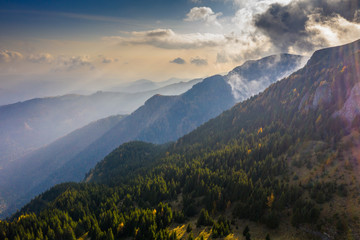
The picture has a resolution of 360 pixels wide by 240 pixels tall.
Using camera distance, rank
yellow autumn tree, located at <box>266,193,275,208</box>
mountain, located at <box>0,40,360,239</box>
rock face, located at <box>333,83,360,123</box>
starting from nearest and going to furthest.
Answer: mountain, located at <box>0,40,360,239</box>, yellow autumn tree, located at <box>266,193,275,208</box>, rock face, located at <box>333,83,360,123</box>

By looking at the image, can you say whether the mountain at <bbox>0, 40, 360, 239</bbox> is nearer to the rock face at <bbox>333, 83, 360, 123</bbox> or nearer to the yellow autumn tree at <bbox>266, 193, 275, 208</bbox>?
the yellow autumn tree at <bbox>266, 193, 275, 208</bbox>

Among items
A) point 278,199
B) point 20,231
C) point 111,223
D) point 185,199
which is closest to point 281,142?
point 278,199

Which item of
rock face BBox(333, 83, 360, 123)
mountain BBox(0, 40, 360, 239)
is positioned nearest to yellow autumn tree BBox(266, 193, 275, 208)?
mountain BBox(0, 40, 360, 239)

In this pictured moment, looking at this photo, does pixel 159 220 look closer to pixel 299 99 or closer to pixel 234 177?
pixel 234 177

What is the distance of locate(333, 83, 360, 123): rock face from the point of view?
103 m

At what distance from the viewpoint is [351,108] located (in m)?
107

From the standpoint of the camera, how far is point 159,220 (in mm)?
62781

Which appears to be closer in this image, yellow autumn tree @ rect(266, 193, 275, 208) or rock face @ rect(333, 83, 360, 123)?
yellow autumn tree @ rect(266, 193, 275, 208)

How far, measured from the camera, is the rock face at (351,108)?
4052 inches

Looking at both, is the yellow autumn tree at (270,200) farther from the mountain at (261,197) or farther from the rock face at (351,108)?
the rock face at (351,108)

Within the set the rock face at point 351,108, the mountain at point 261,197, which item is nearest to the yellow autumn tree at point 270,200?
the mountain at point 261,197

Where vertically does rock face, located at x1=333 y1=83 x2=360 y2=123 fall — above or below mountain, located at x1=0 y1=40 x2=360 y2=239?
above

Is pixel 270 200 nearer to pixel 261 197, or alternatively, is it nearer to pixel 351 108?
pixel 261 197

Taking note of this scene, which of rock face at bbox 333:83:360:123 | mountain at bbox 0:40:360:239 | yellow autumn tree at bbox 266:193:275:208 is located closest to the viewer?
mountain at bbox 0:40:360:239
